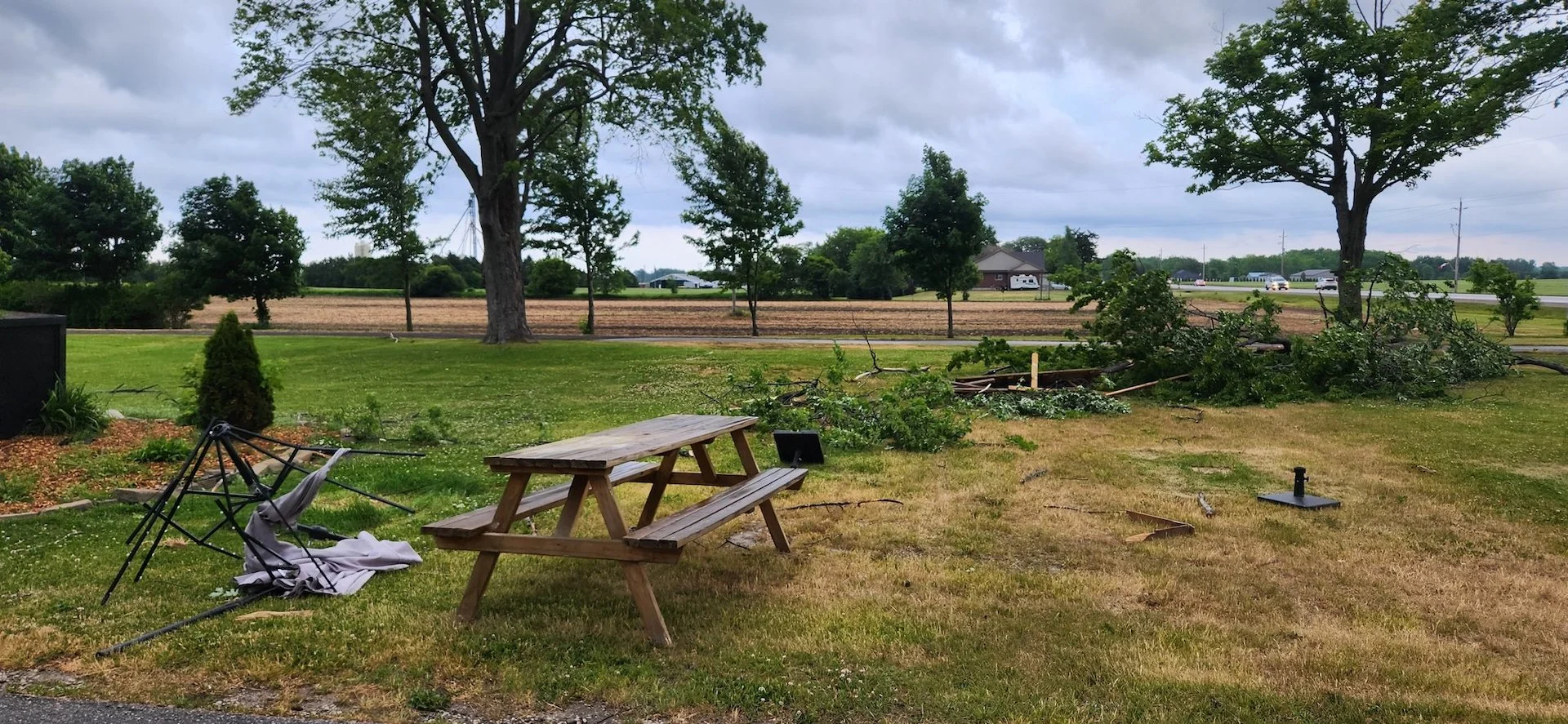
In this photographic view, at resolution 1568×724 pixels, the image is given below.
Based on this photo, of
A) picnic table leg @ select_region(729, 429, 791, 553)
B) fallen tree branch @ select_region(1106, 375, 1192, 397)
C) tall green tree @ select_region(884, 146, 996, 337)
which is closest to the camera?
picnic table leg @ select_region(729, 429, 791, 553)

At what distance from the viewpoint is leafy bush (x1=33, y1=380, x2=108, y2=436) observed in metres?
8.86

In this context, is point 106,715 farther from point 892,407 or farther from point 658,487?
point 892,407

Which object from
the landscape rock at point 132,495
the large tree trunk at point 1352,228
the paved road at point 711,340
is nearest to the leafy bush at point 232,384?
the landscape rock at point 132,495

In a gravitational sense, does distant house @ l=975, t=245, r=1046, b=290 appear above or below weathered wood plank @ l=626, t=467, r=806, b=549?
above

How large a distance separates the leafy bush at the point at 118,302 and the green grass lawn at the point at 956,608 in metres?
37.5

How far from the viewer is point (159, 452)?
320 inches

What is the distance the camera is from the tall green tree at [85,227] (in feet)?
131

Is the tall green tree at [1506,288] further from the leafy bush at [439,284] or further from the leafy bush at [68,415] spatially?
the leafy bush at [439,284]

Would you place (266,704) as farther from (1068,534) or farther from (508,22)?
(508,22)

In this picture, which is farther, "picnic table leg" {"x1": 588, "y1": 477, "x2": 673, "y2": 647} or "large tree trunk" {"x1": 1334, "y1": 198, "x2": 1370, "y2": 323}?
"large tree trunk" {"x1": 1334, "y1": 198, "x2": 1370, "y2": 323}

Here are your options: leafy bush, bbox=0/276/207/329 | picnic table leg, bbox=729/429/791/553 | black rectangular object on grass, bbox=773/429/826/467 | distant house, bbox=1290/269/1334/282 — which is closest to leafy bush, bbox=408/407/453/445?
black rectangular object on grass, bbox=773/429/826/467

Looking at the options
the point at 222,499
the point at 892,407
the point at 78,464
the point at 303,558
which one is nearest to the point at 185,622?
the point at 303,558

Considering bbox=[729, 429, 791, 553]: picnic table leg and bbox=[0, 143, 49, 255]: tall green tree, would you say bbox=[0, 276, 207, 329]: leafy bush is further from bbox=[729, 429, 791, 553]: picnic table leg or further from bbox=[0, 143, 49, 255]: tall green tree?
bbox=[729, 429, 791, 553]: picnic table leg

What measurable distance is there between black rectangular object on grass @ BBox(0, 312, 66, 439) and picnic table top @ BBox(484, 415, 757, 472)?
6.44 meters
